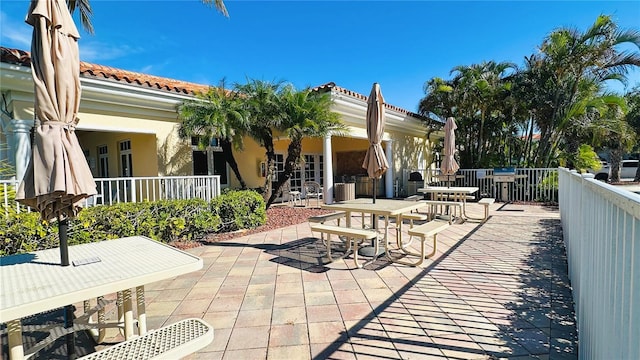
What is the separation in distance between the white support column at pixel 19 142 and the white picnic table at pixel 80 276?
16.5 feet

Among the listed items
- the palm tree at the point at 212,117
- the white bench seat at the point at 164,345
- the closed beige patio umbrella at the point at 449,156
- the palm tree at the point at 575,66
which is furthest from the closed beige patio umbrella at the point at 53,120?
the palm tree at the point at 575,66

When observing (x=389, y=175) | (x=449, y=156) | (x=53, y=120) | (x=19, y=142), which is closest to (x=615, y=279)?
(x=53, y=120)

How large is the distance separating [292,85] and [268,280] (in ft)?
20.3

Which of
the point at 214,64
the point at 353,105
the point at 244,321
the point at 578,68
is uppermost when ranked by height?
the point at 214,64

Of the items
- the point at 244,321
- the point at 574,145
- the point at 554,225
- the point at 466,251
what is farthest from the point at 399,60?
the point at 244,321

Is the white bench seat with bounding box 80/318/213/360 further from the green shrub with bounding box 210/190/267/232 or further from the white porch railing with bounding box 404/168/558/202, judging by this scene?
the white porch railing with bounding box 404/168/558/202

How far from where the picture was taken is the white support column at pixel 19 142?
238 inches

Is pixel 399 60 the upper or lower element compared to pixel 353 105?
upper

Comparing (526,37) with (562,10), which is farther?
(526,37)

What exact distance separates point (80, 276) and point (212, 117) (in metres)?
6.05

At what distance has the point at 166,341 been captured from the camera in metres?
2.04

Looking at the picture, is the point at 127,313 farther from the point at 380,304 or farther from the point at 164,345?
the point at 380,304

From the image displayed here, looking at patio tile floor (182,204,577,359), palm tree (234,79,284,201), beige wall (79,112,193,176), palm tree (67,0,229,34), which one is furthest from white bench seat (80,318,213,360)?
palm tree (67,0,229,34)

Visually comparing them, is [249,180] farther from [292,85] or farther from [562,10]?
[562,10]
